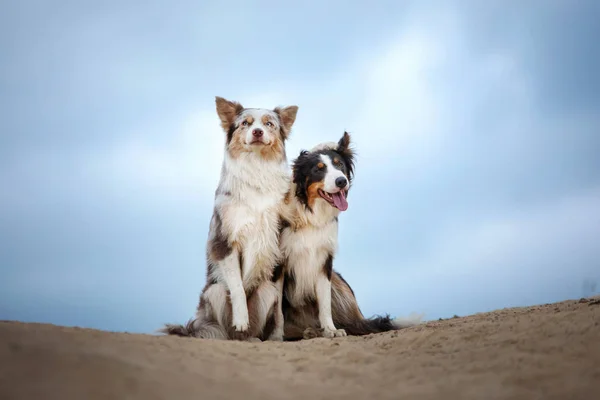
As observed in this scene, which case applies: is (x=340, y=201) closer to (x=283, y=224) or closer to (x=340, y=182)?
(x=340, y=182)

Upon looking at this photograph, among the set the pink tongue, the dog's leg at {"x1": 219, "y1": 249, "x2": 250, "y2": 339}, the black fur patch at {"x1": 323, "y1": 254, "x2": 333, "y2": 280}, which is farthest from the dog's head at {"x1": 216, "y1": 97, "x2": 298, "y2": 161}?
the black fur patch at {"x1": 323, "y1": 254, "x2": 333, "y2": 280}

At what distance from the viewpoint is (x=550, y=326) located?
462 centimetres

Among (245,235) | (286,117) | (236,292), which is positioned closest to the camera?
(236,292)

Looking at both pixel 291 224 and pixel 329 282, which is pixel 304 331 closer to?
pixel 329 282

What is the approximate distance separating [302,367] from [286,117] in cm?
377

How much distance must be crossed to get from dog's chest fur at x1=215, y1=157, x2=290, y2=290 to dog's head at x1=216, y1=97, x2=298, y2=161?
132 mm

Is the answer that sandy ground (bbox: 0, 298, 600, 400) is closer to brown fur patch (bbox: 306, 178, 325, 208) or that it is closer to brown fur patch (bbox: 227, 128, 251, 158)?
brown fur patch (bbox: 306, 178, 325, 208)

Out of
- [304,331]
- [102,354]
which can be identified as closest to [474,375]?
[102,354]

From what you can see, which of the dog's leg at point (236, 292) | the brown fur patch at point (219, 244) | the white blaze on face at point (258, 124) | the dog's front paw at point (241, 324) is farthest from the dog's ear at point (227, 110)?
the dog's front paw at point (241, 324)

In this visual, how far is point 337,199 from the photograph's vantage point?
22.7 ft

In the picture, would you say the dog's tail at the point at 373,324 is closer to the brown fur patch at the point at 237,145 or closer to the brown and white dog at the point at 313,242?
the brown and white dog at the point at 313,242

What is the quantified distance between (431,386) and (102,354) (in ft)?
6.57

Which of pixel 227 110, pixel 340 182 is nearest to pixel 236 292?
pixel 340 182

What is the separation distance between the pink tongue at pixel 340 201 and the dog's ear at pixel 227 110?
1.51 meters
